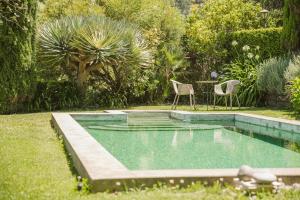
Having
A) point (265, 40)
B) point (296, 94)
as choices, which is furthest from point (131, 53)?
point (296, 94)

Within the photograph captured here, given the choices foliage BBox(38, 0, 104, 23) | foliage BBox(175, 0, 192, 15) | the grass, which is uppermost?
foliage BBox(175, 0, 192, 15)

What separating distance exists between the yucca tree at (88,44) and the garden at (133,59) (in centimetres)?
3

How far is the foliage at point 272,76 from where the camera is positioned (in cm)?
1405

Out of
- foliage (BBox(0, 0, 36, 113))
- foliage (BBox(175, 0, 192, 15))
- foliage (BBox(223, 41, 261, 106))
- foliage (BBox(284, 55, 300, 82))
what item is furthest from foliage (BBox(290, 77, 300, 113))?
foliage (BBox(175, 0, 192, 15))

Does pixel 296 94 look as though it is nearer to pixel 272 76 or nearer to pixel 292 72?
pixel 292 72

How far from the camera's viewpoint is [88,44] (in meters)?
13.9

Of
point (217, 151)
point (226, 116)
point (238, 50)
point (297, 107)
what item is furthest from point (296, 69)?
point (217, 151)

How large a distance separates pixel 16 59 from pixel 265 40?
8.13 metres

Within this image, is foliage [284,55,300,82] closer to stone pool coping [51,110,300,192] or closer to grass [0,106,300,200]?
grass [0,106,300,200]

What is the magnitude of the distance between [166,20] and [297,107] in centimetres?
877

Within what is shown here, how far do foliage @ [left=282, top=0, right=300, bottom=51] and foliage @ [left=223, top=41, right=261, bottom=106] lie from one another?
1.03m

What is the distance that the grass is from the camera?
156 inches

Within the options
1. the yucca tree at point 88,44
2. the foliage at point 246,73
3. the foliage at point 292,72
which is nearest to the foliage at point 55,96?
the yucca tree at point 88,44

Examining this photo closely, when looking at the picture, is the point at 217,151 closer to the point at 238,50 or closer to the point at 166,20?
the point at 238,50
